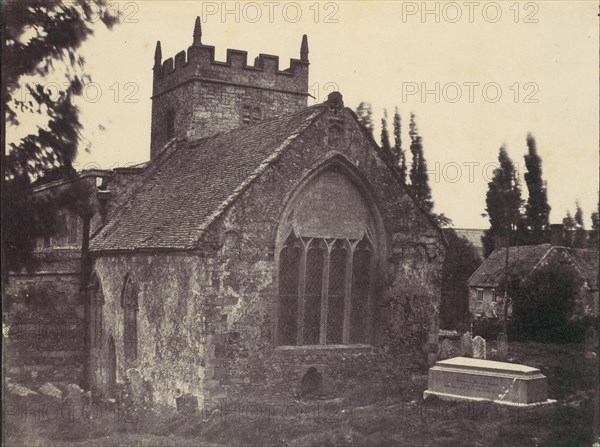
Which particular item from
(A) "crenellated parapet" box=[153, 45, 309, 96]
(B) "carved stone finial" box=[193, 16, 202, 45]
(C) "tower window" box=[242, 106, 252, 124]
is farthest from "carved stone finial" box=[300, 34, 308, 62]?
(B) "carved stone finial" box=[193, 16, 202, 45]

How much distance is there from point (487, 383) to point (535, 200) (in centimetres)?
3313

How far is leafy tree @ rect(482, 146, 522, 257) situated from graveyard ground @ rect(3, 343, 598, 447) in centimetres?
3086

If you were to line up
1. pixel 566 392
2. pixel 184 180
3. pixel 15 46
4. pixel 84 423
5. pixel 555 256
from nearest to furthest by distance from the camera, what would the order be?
pixel 15 46 → pixel 84 423 → pixel 566 392 → pixel 184 180 → pixel 555 256

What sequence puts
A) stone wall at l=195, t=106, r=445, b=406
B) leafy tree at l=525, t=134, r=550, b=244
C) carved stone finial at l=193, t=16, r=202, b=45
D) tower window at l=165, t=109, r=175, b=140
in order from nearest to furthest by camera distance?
stone wall at l=195, t=106, r=445, b=406, carved stone finial at l=193, t=16, r=202, b=45, tower window at l=165, t=109, r=175, b=140, leafy tree at l=525, t=134, r=550, b=244

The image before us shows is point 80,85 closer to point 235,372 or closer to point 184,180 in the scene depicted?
point 235,372

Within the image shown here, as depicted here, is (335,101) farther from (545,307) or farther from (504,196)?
(504,196)

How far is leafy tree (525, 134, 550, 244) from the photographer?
49.4 meters

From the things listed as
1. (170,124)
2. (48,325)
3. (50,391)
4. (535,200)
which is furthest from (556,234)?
(50,391)

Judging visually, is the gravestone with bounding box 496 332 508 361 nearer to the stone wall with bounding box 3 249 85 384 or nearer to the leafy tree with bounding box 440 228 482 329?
the stone wall with bounding box 3 249 85 384

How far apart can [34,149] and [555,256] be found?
3836 cm

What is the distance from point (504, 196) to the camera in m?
50.6

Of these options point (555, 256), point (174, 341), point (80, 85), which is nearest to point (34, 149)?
point (80, 85)

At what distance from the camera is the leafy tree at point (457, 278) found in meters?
50.8

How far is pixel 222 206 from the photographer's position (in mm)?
18219
